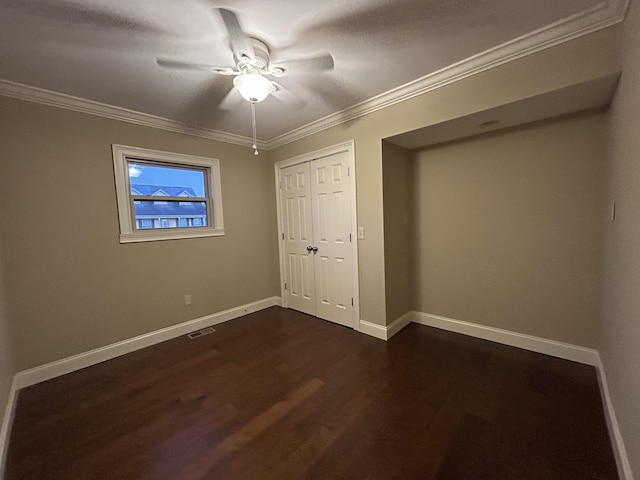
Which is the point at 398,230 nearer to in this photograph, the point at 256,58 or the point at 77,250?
the point at 256,58

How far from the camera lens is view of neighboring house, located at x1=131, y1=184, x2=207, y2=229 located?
290 centimetres

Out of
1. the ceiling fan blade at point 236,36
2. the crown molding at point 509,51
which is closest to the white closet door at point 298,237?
the crown molding at point 509,51

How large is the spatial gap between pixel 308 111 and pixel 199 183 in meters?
1.68

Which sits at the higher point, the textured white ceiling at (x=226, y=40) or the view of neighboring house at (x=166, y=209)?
the textured white ceiling at (x=226, y=40)

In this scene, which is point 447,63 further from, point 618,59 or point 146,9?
point 146,9

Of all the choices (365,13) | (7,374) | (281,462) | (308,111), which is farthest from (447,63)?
(7,374)

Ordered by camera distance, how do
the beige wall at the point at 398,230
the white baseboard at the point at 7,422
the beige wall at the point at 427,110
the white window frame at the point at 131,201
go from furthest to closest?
1. the beige wall at the point at 398,230
2. the white window frame at the point at 131,201
3. the beige wall at the point at 427,110
4. the white baseboard at the point at 7,422

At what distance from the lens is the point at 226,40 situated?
1699 mm

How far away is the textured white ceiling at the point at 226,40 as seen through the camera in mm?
1452

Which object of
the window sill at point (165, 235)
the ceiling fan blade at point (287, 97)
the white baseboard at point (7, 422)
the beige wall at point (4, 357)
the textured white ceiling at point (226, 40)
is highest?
the textured white ceiling at point (226, 40)

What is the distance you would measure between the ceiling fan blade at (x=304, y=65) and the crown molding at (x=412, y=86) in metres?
0.88

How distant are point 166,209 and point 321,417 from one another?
278 cm

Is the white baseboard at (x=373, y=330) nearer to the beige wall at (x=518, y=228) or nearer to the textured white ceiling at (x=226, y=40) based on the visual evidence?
the beige wall at (x=518, y=228)

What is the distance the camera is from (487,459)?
1412 mm
